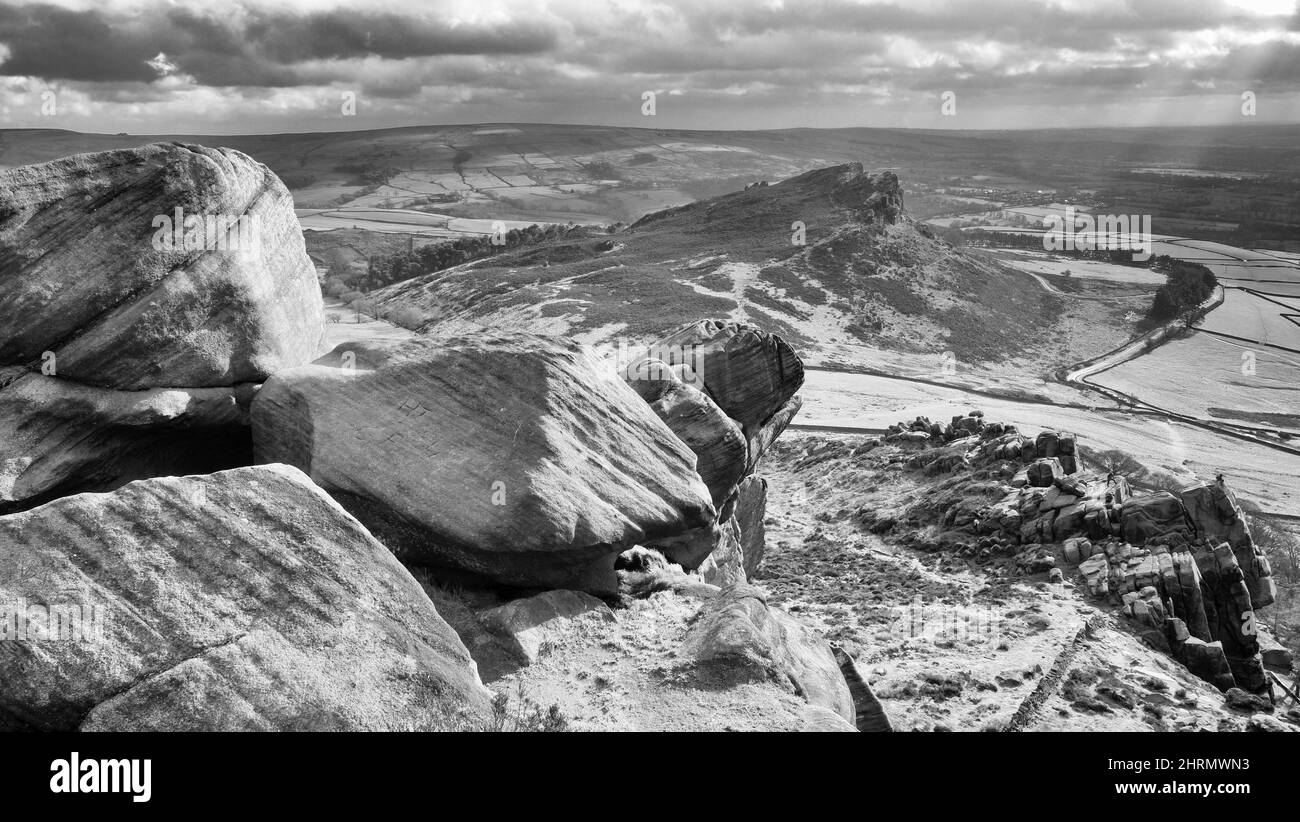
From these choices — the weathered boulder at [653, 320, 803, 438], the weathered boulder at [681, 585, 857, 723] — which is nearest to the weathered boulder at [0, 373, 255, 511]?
the weathered boulder at [681, 585, 857, 723]

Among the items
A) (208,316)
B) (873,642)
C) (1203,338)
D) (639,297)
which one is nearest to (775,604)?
(873,642)

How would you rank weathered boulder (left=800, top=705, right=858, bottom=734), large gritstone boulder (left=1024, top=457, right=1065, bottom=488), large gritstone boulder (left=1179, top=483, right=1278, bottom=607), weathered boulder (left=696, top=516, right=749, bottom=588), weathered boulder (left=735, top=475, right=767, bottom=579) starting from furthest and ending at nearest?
large gritstone boulder (left=1024, top=457, right=1065, bottom=488)
weathered boulder (left=735, top=475, right=767, bottom=579)
large gritstone boulder (left=1179, top=483, right=1278, bottom=607)
weathered boulder (left=696, top=516, right=749, bottom=588)
weathered boulder (left=800, top=705, right=858, bottom=734)

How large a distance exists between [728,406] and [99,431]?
19.9 meters

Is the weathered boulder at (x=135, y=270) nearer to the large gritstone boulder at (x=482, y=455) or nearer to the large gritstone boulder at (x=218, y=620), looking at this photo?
the large gritstone boulder at (x=482, y=455)

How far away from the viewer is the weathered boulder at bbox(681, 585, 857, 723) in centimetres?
1545

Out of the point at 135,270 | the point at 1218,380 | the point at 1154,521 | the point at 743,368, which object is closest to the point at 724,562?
the point at 743,368

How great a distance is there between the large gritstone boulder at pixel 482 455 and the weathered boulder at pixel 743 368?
12.8 meters

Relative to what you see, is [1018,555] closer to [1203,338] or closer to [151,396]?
[151,396]

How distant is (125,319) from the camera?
1831cm

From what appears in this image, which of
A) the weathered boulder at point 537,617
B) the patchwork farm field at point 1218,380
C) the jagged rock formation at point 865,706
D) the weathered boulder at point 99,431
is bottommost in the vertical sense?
the patchwork farm field at point 1218,380

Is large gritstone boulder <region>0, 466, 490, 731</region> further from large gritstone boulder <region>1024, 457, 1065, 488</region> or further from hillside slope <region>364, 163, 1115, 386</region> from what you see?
hillside slope <region>364, 163, 1115, 386</region>

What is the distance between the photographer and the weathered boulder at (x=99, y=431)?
56.7 ft

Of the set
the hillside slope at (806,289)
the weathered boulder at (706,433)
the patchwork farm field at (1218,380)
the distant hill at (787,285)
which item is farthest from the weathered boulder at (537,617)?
the patchwork farm field at (1218,380)

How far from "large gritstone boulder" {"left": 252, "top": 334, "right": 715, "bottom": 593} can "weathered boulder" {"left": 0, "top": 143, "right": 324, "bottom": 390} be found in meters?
1.77
